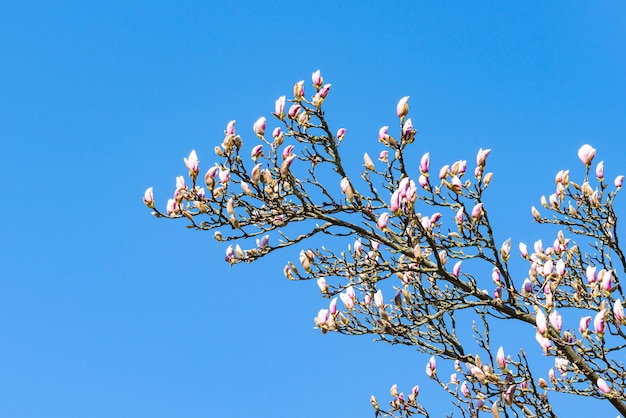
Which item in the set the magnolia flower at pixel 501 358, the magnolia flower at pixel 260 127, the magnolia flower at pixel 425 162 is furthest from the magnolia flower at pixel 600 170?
the magnolia flower at pixel 260 127

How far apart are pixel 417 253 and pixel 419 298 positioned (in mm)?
1062

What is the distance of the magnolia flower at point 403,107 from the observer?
5.29 meters

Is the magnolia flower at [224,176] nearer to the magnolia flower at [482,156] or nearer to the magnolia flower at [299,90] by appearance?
the magnolia flower at [299,90]

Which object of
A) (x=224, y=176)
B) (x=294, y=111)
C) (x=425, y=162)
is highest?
(x=294, y=111)

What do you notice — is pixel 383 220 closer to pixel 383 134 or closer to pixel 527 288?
pixel 383 134

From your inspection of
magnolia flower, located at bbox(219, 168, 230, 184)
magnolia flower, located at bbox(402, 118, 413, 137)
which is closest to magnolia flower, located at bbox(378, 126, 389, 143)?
magnolia flower, located at bbox(402, 118, 413, 137)

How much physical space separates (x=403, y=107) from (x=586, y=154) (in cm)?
198

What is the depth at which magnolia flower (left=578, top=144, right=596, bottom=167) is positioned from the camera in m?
6.15

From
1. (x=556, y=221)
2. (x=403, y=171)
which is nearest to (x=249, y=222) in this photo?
(x=403, y=171)

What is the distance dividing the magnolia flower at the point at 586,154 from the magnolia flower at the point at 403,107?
1.91 meters

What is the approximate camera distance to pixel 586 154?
20.3 feet

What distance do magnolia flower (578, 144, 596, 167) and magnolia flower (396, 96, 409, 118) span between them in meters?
1.91

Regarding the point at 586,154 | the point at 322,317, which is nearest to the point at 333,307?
the point at 322,317

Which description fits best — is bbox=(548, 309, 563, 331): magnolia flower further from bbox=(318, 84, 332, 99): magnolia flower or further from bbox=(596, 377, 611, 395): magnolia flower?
bbox=(318, 84, 332, 99): magnolia flower
